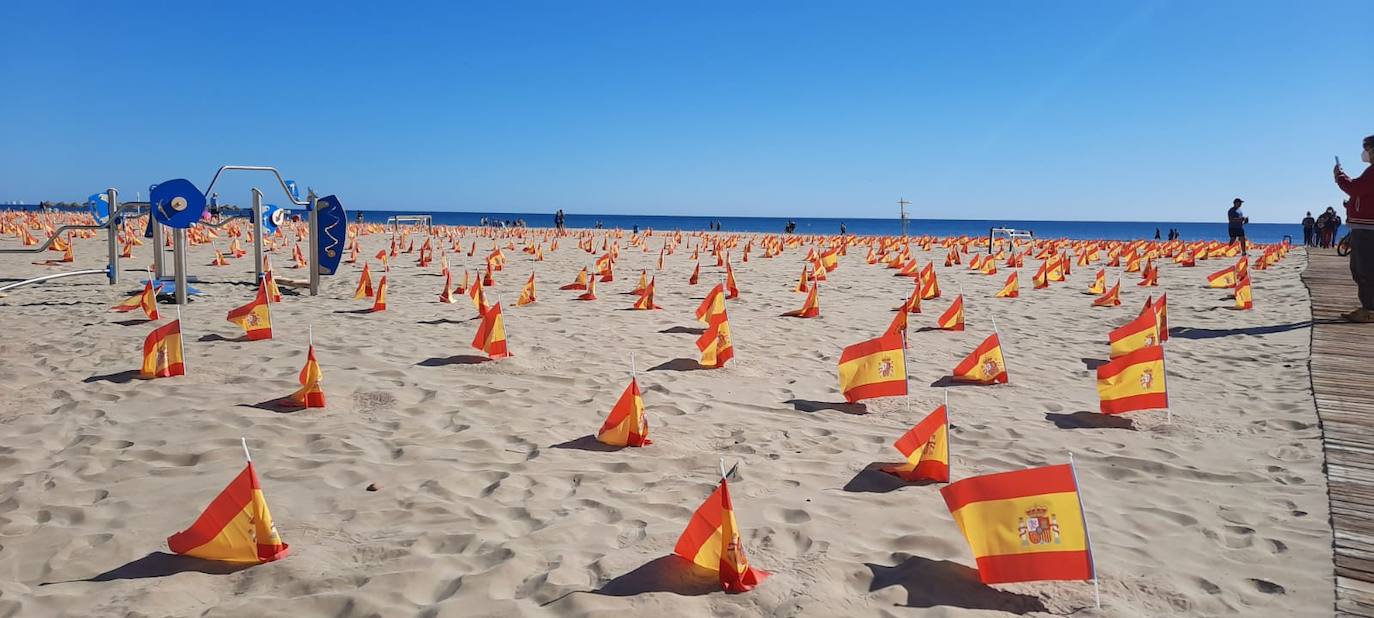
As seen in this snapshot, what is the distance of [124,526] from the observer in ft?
11.5

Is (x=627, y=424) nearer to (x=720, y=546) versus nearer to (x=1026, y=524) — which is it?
(x=720, y=546)

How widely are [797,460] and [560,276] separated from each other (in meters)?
11.2

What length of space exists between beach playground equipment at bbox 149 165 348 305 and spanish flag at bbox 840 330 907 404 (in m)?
8.19

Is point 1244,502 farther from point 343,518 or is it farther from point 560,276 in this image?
point 560,276

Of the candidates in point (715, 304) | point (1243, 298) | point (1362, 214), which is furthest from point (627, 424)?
point (1243, 298)

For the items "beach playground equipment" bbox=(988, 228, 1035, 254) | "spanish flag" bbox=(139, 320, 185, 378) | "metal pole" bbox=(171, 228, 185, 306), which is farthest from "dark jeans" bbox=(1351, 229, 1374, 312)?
"beach playground equipment" bbox=(988, 228, 1035, 254)

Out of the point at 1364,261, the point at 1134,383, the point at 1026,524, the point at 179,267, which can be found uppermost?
the point at 1364,261

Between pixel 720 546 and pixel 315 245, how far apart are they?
10.4 meters

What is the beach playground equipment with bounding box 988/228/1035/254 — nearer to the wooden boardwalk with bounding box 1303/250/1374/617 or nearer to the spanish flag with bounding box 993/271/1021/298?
the spanish flag with bounding box 993/271/1021/298

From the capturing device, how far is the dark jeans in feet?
27.5

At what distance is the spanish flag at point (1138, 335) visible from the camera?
21.2ft

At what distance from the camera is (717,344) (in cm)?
702

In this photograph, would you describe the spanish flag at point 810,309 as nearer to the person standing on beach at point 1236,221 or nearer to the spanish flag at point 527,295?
the spanish flag at point 527,295

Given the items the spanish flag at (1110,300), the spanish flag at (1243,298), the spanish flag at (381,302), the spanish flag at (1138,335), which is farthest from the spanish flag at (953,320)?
the spanish flag at (381,302)
